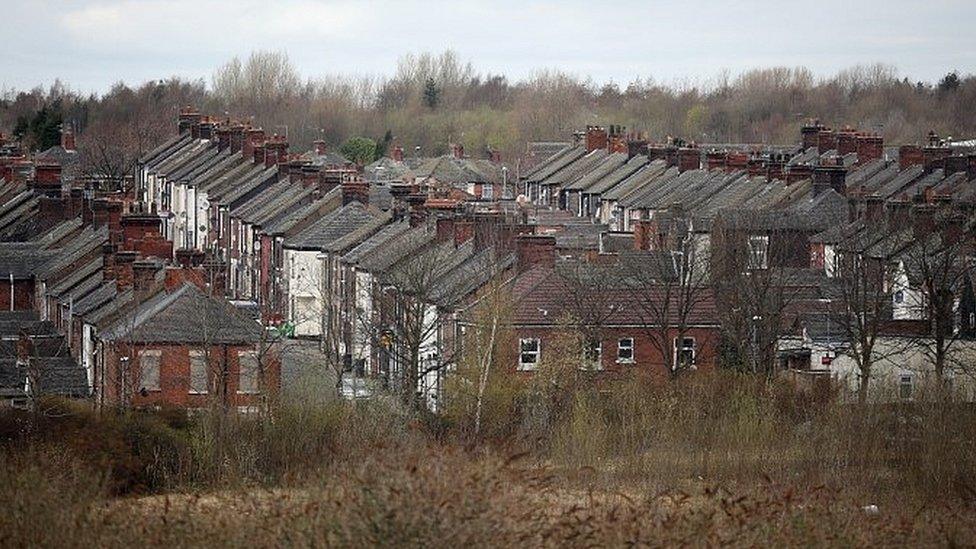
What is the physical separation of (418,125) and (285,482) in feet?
467

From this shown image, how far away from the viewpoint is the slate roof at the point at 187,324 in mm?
42094

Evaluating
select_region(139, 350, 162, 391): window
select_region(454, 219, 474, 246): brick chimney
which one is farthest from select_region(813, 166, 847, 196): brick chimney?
select_region(139, 350, 162, 391): window

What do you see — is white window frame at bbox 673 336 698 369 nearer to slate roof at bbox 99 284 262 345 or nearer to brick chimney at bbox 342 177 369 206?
slate roof at bbox 99 284 262 345

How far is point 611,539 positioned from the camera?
2297 cm

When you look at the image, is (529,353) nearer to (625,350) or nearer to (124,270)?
(625,350)

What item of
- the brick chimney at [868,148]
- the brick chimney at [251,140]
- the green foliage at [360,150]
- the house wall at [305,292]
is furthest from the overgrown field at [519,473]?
the green foliage at [360,150]

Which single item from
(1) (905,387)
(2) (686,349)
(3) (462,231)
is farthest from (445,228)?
(1) (905,387)

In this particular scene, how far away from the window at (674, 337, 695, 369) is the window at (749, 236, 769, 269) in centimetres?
525

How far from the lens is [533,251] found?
49.1 metres

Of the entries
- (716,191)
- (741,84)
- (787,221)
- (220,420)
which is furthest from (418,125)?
(220,420)

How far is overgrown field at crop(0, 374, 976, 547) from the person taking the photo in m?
21.2

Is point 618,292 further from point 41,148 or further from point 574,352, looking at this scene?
point 41,148

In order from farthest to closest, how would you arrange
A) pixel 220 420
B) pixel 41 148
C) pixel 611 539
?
1. pixel 41 148
2. pixel 220 420
3. pixel 611 539

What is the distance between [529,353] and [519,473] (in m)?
22.7
